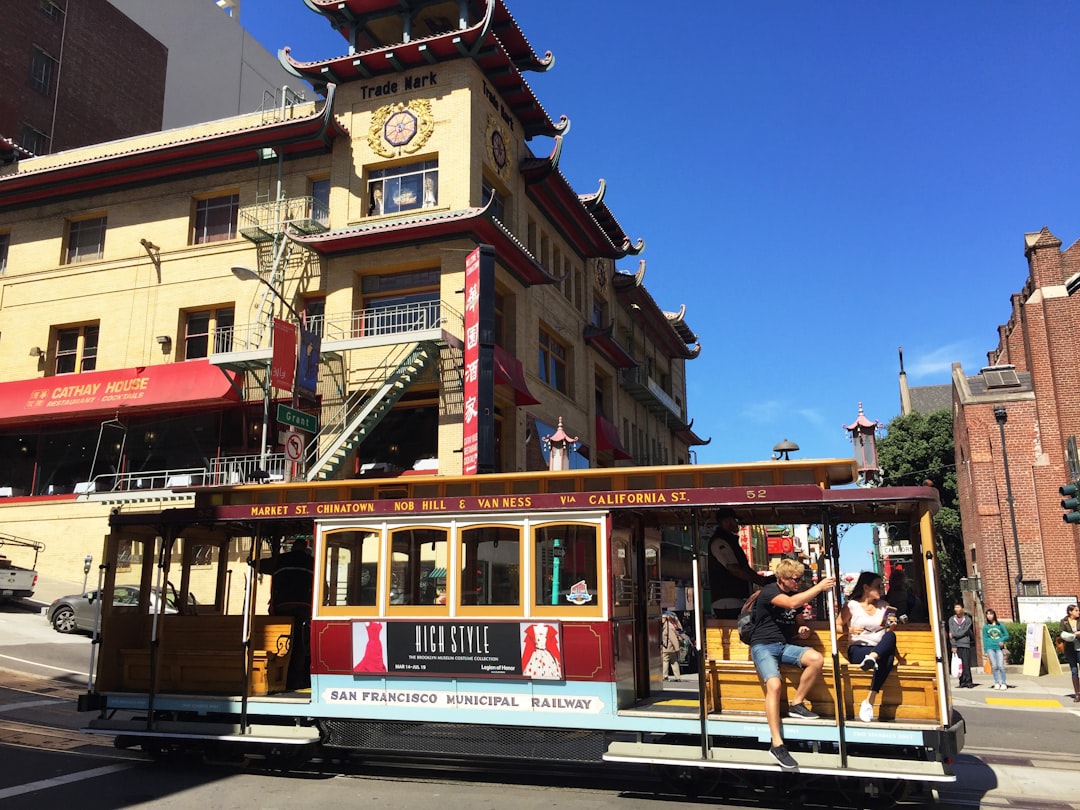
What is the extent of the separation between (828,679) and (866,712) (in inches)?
18.1

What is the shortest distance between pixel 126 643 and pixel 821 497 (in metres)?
8.92

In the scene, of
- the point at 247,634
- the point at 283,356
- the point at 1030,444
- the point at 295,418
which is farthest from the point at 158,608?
the point at 1030,444

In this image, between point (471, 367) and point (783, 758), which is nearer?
point (783, 758)

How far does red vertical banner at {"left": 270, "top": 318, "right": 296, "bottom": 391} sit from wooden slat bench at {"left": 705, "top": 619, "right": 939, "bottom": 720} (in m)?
15.4

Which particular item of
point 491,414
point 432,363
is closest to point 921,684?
point 491,414

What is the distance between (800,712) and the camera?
8.09 meters

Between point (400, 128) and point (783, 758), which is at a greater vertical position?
point (400, 128)

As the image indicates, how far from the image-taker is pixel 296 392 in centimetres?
2184

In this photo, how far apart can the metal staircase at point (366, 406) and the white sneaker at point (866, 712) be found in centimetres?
1522

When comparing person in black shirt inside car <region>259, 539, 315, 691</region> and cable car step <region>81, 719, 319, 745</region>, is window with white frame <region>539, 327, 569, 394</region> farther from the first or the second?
cable car step <region>81, 719, 319, 745</region>

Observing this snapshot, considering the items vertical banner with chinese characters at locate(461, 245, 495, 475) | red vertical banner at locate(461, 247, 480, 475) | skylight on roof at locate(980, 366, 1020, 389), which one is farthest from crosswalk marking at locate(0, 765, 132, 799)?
skylight on roof at locate(980, 366, 1020, 389)

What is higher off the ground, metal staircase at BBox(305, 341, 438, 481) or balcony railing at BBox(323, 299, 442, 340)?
balcony railing at BBox(323, 299, 442, 340)

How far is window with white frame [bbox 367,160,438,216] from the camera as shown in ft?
81.0

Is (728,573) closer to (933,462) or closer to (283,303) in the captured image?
(283,303)
